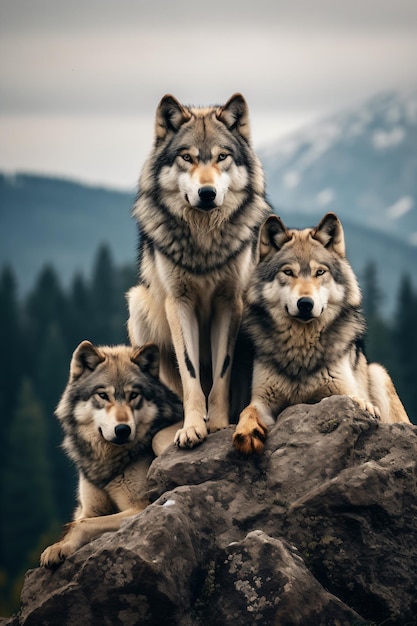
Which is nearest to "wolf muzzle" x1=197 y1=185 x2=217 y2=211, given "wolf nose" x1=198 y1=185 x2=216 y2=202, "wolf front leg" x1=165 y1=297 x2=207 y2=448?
"wolf nose" x1=198 y1=185 x2=216 y2=202

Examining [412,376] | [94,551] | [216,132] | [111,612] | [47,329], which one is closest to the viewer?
[111,612]

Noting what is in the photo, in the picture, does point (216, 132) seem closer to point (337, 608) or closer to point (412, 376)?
point (337, 608)

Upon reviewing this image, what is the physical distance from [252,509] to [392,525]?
1.25m

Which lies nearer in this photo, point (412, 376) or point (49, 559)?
point (49, 559)

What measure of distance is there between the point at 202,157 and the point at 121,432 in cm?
284

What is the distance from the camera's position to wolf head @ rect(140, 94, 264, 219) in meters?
10.7

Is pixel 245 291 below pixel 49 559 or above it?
above

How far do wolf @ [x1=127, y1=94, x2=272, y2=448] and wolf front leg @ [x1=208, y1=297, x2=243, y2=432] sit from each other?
0.03 feet

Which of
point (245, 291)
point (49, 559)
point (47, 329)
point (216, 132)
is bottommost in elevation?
point (47, 329)

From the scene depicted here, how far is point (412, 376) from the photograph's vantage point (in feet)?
288

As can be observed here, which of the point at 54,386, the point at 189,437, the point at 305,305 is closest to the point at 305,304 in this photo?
the point at 305,305

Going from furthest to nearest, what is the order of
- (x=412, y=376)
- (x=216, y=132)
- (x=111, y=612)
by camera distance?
(x=412, y=376) < (x=216, y=132) < (x=111, y=612)

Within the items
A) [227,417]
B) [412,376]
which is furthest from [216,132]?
[412,376]

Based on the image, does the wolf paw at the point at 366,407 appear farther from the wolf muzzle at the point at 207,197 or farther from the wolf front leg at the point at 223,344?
the wolf muzzle at the point at 207,197
